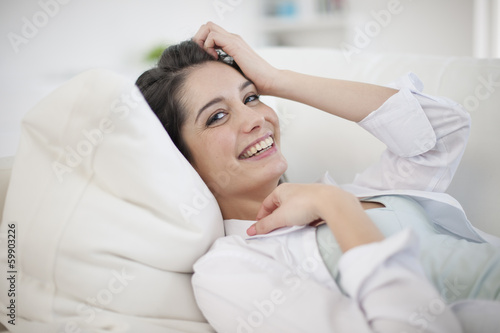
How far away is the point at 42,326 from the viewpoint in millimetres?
832

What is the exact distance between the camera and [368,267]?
2.45 ft

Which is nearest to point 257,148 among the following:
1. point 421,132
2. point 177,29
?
point 421,132

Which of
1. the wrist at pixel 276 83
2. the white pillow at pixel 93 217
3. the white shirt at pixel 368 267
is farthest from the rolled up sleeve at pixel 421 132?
the white pillow at pixel 93 217

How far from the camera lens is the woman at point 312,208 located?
2.50 feet

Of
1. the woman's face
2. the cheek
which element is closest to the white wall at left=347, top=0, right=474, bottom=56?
the woman's face

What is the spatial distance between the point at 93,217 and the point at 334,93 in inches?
28.9

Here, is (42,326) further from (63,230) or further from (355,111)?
(355,111)

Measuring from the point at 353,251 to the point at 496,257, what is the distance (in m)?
0.37

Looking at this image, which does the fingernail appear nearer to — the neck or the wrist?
the neck

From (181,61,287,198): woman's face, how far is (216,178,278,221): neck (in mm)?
14

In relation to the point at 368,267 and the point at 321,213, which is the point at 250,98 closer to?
the point at 321,213

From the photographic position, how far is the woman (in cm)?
76

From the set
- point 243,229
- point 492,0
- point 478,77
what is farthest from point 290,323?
point 492,0

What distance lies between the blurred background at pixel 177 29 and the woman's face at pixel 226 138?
0.74 meters
